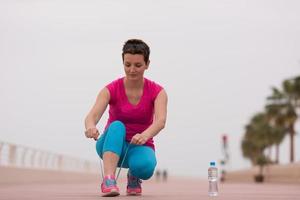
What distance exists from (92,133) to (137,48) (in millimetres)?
938

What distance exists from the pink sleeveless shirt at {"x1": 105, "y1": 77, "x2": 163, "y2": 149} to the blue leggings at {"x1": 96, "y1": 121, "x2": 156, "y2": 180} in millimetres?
136

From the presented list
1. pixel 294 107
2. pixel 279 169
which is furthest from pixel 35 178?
pixel 294 107

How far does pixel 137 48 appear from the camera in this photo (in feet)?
23.4

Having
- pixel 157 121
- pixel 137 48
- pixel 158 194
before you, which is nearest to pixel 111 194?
pixel 157 121

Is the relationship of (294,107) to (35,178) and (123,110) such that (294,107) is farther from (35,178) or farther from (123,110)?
(123,110)

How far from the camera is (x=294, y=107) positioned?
7006cm

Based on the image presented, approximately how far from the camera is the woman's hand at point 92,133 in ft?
22.2

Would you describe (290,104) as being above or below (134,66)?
above

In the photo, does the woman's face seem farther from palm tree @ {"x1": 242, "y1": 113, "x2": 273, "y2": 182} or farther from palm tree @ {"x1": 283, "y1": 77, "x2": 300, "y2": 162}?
palm tree @ {"x1": 283, "y1": 77, "x2": 300, "y2": 162}

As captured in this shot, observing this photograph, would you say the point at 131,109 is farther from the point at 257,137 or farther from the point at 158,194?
the point at 257,137

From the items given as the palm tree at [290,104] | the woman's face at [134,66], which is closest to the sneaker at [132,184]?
the woman's face at [134,66]

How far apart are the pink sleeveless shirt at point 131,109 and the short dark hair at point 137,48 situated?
1.23ft

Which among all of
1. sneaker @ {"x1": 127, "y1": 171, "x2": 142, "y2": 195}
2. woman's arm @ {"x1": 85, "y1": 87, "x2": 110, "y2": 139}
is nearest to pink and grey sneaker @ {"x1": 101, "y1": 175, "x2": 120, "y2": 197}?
woman's arm @ {"x1": 85, "y1": 87, "x2": 110, "y2": 139}

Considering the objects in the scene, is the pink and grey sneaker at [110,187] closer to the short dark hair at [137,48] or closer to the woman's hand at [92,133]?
the woman's hand at [92,133]
